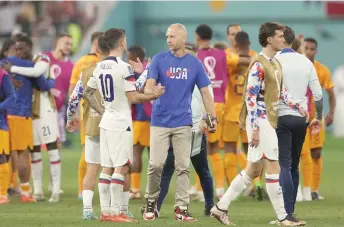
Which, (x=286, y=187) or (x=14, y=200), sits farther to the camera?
(x=14, y=200)

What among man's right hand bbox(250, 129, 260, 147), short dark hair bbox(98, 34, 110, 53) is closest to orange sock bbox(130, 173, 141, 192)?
short dark hair bbox(98, 34, 110, 53)

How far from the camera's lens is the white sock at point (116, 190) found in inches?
464

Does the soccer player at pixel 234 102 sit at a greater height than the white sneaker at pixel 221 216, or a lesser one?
greater

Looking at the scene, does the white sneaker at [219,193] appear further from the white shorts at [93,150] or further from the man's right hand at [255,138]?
the man's right hand at [255,138]

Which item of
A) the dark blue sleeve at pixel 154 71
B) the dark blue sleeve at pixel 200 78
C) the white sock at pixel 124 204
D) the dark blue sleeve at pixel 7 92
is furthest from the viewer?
the dark blue sleeve at pixel 7 92

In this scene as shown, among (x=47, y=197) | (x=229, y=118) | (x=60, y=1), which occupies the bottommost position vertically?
(x=47, y=197)

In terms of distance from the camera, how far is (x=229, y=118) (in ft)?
52.7

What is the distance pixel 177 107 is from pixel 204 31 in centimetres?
374

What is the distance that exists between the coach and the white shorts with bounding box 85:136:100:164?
2162 mm

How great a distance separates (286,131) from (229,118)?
4331mm

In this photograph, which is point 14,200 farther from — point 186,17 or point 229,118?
point 186,17

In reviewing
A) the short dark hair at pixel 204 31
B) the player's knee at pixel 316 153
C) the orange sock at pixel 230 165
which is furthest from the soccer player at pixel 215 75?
the player's knee at pixel 316 153

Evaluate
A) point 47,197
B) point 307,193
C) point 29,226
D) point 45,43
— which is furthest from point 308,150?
point 45,43

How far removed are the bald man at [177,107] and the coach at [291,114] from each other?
0.79 metres
